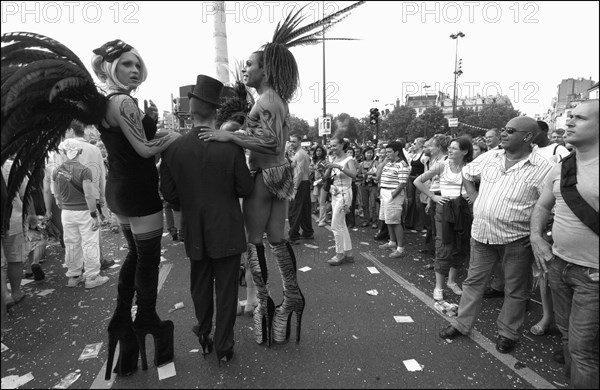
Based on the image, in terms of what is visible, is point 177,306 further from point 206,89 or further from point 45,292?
point 206,89

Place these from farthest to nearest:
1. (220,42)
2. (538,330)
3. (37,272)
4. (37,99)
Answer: (220,42) → (37,272) → (538,330) → (37,99)

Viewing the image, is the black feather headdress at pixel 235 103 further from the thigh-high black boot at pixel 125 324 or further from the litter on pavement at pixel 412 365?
the litter on pavement at pixel 412 365

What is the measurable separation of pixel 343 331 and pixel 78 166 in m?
3.90

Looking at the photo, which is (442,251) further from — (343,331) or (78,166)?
(78,166)

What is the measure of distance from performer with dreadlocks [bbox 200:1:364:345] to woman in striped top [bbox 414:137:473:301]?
1944mm

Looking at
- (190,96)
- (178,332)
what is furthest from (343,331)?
(190,96)

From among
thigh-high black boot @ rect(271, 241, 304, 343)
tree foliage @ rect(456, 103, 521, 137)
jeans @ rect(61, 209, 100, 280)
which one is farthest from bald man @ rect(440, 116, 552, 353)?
tree foliage @ rect(456, 103, 521, 137)

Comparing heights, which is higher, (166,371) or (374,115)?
(374,115)

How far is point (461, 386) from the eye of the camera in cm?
230

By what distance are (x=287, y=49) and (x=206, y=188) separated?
4.29ft

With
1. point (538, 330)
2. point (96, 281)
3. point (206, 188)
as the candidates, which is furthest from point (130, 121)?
point (538, 330)

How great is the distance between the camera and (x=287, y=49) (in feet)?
8.66

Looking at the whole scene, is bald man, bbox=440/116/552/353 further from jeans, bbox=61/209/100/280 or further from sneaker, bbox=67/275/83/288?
sneaker, bbox=67/275/83/288

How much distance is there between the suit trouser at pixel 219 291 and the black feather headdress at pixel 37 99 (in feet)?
4.05
